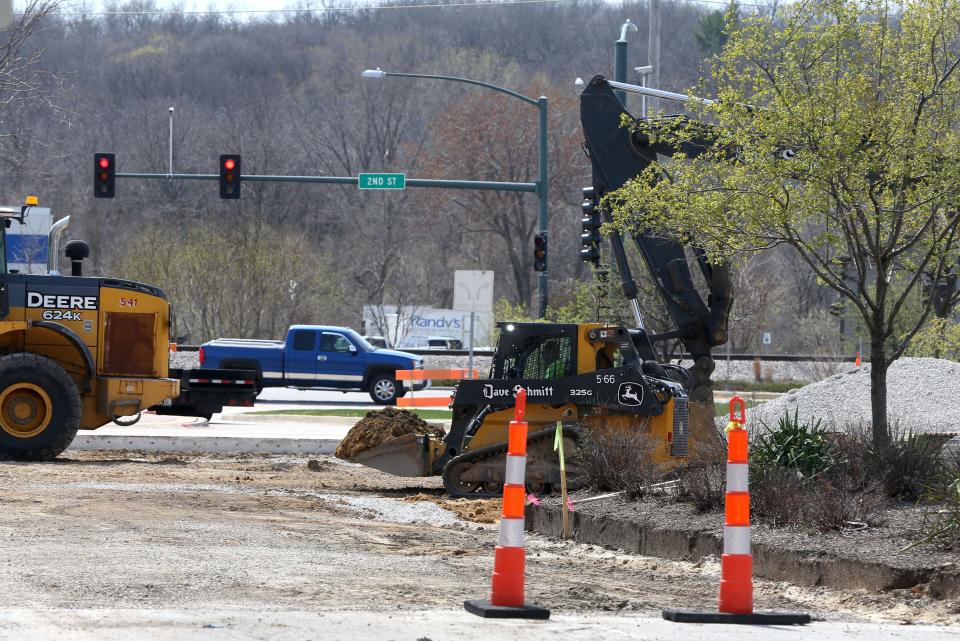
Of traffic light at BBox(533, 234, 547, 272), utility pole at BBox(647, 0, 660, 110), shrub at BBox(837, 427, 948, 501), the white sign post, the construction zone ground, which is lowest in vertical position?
the construction zone ground

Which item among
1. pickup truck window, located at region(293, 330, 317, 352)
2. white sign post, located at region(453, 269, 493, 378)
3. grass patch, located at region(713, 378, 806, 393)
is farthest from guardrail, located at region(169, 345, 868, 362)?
white sign post, located at region(453, 269, 493, 378)

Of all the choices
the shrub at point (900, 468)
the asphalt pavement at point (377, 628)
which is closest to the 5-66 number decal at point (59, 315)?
the shrub at point (900, 468)

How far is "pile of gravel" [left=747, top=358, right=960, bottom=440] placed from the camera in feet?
74.4

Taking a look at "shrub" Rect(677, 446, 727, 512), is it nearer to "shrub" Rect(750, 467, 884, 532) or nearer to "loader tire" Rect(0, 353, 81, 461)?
"shrub" Rect(750, 467, 884, 532)

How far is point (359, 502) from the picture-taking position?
15.2 m

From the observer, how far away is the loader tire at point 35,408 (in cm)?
1812

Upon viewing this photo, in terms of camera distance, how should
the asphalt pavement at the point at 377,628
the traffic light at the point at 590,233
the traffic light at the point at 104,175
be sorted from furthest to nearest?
the traffic light at the point at 104,175 < the traffic light at the point at 590,233 < the asphalt pavement at the point at 377,628

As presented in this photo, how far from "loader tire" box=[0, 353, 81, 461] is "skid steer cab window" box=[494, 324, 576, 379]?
604 cm

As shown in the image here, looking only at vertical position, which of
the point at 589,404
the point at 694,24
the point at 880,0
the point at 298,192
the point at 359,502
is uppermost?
the point at 694,24

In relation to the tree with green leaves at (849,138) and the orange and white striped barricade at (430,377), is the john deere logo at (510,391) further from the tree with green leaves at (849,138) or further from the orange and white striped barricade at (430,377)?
the orange and white striped barricade at (430,377)

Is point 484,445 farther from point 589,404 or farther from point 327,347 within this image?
point 327,347

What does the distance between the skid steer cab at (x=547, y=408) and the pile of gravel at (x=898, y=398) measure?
7.18 meters

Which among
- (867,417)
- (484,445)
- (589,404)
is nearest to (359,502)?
(484,445)

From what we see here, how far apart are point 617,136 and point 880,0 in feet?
16.5
